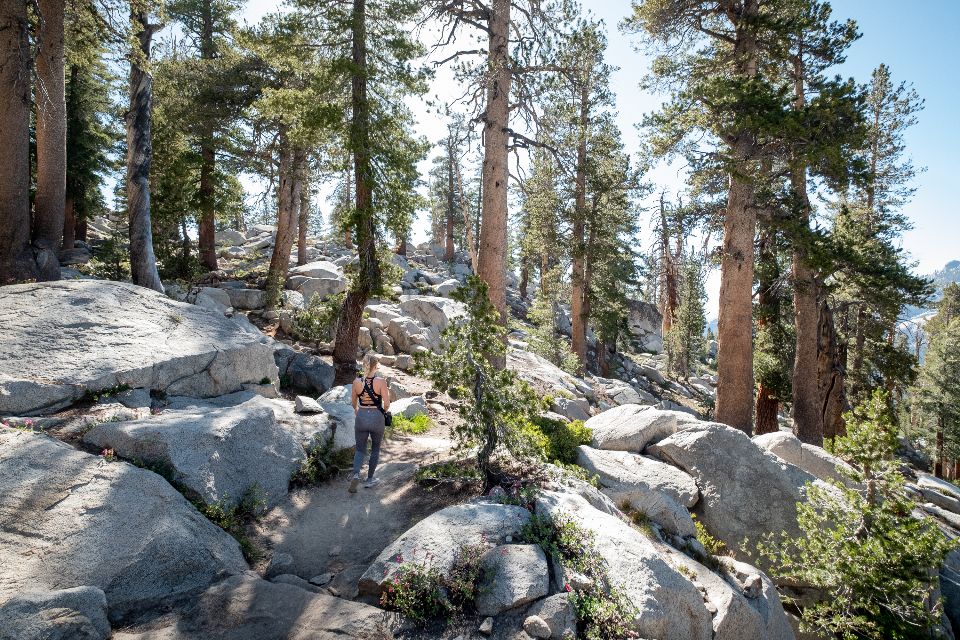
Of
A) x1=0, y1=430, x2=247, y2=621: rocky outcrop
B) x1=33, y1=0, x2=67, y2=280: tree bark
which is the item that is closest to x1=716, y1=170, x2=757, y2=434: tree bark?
x1=0, y1=430, x2=247, y2=621: rocky outcrop

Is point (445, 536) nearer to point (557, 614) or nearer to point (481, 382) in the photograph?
point (557, 614)

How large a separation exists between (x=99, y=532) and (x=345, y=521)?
2.46 metres

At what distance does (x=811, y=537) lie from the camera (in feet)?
19.5

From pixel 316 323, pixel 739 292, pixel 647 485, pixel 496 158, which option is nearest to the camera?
pixel 647 485

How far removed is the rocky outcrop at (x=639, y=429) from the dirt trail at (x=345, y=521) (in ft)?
12.5

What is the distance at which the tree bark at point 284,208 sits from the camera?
16.0 m

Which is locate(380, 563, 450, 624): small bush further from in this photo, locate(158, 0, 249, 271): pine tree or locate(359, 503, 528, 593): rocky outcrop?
locate(158, 0, 249, 271): pine tree

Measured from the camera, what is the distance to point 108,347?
262 inches

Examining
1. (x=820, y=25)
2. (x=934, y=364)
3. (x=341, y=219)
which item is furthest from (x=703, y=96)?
(x=934, y=364)

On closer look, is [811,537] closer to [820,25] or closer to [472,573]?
[472,573]

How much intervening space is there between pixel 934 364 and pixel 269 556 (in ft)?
137

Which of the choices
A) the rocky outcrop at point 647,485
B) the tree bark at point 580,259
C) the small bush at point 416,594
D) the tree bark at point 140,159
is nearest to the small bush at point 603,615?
the small bush at point 416,594

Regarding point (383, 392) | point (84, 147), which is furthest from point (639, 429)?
point (84, 147)

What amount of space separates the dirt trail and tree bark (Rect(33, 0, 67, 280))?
27.0ft
